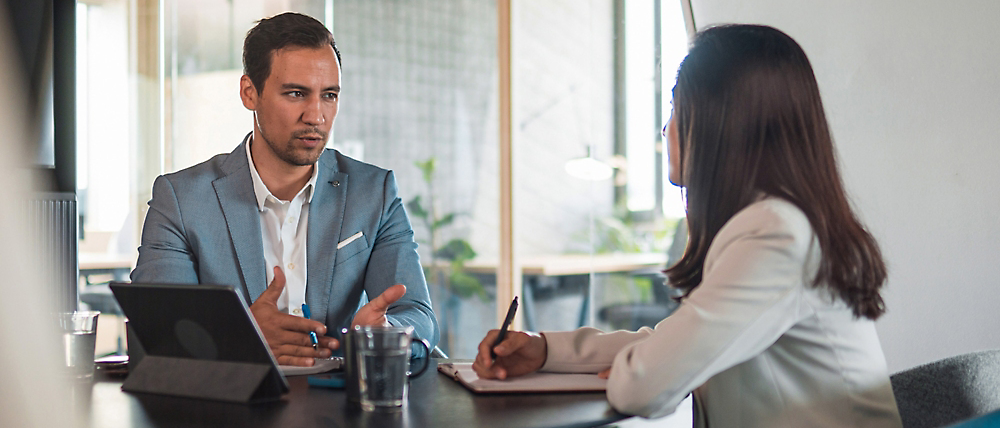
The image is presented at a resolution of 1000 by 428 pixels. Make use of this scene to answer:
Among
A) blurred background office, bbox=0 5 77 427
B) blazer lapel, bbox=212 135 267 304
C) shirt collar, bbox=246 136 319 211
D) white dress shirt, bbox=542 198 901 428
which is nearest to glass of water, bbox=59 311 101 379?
blazer lapel, bbox=212 135 267 304

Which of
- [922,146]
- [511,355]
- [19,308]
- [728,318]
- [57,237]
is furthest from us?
[922,146]

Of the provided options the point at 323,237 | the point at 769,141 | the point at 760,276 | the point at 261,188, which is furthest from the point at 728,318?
the point at 261,188

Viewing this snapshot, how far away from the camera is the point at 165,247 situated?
1.76m

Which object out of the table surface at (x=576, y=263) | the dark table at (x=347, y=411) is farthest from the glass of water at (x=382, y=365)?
the table surface at (x=576, y=263)

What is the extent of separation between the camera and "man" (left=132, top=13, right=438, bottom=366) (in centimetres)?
179

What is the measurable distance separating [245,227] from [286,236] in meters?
0.12

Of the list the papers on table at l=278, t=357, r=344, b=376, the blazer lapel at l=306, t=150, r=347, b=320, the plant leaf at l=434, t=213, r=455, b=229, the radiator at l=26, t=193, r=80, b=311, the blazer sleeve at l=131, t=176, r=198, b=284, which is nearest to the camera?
the papers on table at l=278, t=357, r=344, b=376

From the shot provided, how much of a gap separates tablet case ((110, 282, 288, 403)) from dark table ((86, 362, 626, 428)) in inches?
0.9

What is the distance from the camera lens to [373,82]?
4430mm

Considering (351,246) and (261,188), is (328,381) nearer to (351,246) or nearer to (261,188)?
(351,246)

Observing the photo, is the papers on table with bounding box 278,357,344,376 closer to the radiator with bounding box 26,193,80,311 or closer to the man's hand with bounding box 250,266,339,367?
the man's hand with bounding box 250,266,339,367

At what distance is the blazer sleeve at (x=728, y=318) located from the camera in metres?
0.98

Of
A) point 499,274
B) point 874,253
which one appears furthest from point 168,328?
point 499,274

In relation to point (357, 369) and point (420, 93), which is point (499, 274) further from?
point (357, 369)
